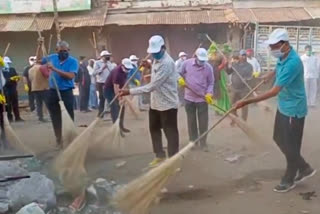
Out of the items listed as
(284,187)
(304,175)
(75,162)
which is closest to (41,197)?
(75,162)

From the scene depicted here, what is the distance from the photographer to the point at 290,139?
5914 millimetres

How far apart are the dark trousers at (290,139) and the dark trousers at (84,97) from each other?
9907 mm

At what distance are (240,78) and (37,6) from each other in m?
12.7

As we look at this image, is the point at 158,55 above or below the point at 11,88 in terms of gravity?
above

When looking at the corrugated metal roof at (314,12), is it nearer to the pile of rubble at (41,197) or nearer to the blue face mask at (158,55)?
the blue face mask at (158,55)

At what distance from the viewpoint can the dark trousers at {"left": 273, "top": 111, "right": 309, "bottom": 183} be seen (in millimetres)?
5871

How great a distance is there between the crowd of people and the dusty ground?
0.30 meters

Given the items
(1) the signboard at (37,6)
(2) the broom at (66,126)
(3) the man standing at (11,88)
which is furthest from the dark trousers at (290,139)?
(1) the signboard at (37,6)

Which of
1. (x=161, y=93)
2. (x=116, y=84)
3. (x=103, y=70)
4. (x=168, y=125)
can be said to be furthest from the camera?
(x=103, y=70)

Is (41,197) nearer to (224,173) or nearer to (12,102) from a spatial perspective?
(224,173)

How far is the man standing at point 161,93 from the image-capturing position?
6.57m

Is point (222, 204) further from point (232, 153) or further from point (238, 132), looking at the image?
point (238, 132)

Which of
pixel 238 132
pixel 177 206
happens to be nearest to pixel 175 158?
pixel 177 206

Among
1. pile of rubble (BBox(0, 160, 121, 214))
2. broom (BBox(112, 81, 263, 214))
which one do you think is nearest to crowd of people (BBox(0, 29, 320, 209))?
broom (BBox(112, 81, 263, 214))
